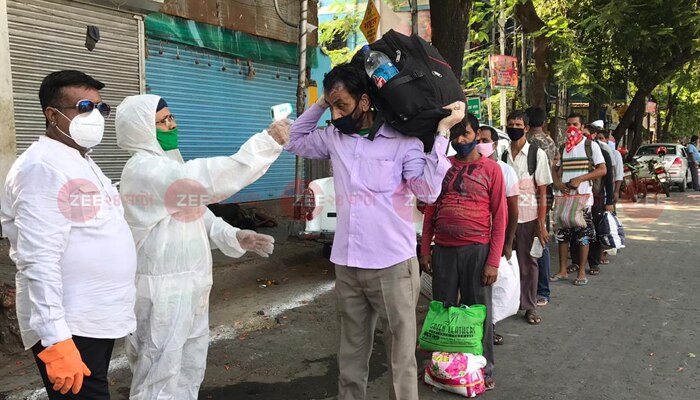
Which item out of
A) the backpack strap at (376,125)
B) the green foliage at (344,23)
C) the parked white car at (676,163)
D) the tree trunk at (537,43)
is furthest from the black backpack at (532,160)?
the parked white car at (676,163)

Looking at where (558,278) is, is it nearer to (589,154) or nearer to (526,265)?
(589,154)

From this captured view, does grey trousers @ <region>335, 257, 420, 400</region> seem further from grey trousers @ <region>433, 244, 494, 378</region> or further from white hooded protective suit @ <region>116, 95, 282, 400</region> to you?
grey trousers @ <region>433, 244, 494, 378</region>

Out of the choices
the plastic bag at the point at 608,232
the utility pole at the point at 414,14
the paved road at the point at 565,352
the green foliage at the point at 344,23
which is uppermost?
the green foliage at the point at 344,23

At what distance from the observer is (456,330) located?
3.62 metres

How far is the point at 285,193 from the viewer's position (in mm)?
11531

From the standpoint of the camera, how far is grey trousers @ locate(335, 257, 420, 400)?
2.85m

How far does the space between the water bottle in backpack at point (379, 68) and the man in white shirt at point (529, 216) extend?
293 cm

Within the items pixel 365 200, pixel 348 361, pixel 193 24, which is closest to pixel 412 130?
pixel 365 200

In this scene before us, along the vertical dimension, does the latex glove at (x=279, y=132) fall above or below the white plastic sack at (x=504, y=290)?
above

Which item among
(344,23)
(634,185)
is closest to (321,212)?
(344,23)

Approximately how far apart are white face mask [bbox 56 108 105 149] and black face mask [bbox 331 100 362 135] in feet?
3.56

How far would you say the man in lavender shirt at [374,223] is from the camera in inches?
111

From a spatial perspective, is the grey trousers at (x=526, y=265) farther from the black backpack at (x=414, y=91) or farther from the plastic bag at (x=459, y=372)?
the black backpack at (x=414, y=91)

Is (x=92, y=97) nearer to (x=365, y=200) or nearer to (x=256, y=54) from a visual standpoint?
(x=365, y=200)
